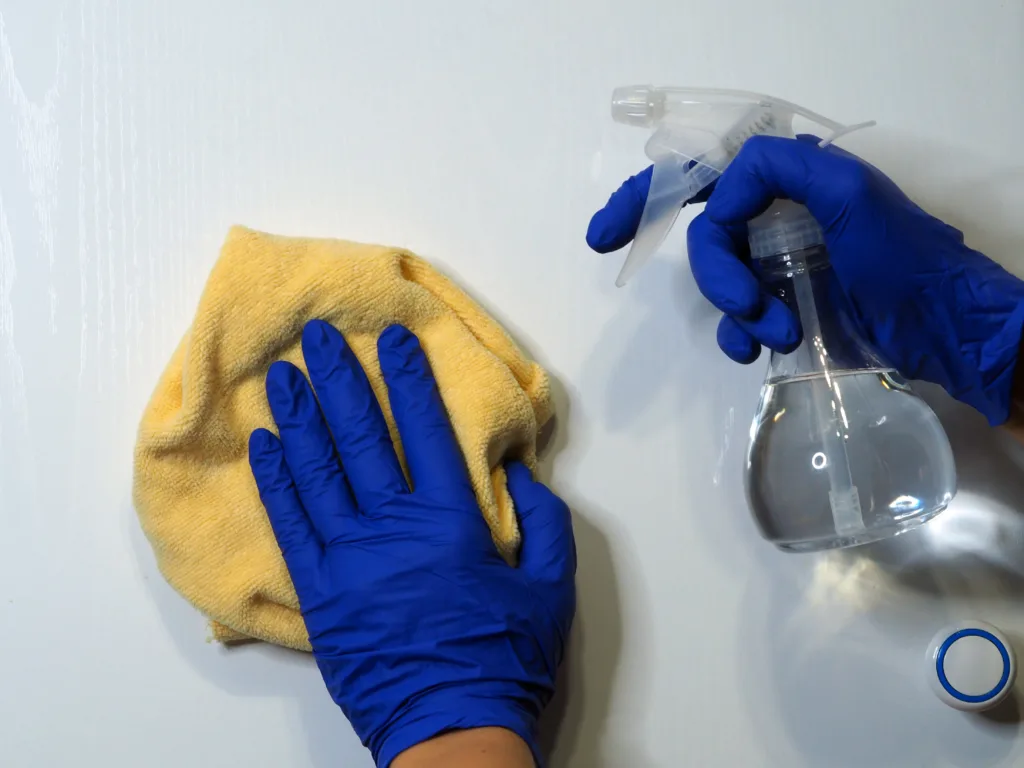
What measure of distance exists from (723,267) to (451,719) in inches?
15.6

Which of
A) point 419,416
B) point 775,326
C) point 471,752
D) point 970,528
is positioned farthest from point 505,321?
point 970,528

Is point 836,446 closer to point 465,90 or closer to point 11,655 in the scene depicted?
point 465,90

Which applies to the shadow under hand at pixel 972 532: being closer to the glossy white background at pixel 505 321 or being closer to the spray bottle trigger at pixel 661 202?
the glossy white background at pixel 505 321

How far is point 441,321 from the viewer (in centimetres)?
75

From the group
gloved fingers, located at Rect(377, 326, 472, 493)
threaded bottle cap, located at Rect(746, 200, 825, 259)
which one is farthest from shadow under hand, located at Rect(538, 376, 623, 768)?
threaded bottle cap, located at Rect(746, 200, 825, 259)

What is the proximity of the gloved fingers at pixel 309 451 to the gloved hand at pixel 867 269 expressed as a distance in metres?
0.27

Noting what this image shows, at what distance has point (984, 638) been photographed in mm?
763

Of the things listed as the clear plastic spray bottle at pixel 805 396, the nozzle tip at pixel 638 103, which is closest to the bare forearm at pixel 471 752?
the clear plastic spray bottle at pixel 805 396

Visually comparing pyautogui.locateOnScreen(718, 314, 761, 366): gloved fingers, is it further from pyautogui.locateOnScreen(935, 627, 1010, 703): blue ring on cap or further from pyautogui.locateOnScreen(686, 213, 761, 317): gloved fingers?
pyautogui.locateOnScreen(935, 627, 1010, 703): blue ring on cap

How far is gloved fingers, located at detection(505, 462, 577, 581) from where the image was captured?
2.40 feet

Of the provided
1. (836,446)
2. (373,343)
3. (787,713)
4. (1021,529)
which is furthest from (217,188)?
(1021,529)

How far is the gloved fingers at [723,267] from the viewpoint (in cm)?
67

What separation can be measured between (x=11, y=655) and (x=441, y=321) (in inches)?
17.7

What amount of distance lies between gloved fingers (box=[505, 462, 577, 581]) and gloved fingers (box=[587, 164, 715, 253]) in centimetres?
21
